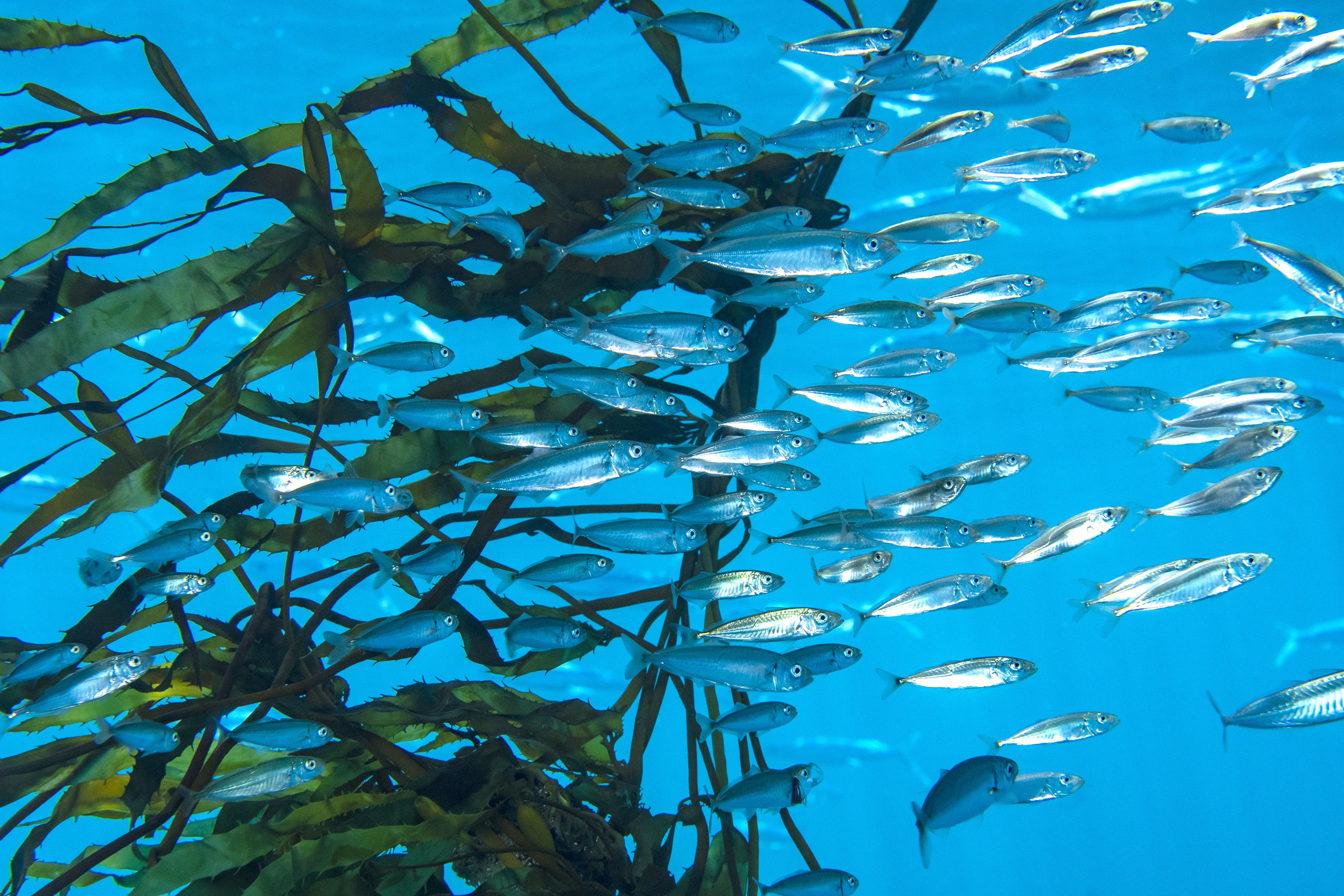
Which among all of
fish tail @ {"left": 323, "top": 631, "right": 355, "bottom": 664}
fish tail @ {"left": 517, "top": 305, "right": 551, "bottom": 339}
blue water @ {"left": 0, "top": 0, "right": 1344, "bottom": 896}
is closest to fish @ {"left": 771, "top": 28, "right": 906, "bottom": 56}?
fish tail @ {"left": 517, "top": 305, "right": 551, "bottom": 339}

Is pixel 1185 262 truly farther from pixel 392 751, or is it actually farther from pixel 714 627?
pixel 392 751

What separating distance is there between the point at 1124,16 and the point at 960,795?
4974 mm

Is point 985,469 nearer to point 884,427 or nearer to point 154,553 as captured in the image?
point 884,427

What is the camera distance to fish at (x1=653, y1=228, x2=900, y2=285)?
3.14 metres

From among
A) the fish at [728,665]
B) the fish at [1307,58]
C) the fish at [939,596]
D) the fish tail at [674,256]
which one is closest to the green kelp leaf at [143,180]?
the fish tail at [674,256]

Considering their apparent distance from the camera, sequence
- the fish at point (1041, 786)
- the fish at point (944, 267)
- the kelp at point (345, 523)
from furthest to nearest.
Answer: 1. the fish at point (944, 267)
2. the fish at point (1041, 786)
3. the kelp at point (345, 523)

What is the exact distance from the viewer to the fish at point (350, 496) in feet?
9.12

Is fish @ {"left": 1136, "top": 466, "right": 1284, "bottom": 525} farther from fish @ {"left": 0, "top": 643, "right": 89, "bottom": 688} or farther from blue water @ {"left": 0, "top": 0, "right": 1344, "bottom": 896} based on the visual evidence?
fish @ {"left": 0, "top": 643, "right": 89, "bottom": 688}

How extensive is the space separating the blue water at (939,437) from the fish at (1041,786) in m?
0.98

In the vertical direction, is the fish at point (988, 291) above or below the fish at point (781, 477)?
above

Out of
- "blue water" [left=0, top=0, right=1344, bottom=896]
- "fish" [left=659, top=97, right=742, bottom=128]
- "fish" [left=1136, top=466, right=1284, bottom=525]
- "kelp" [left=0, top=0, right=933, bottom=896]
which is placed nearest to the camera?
"kelp" [left=0, top=0, right=933, bottom=896]

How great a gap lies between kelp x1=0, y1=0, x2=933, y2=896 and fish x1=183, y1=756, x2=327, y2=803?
0.32 feet

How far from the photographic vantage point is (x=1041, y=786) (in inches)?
162

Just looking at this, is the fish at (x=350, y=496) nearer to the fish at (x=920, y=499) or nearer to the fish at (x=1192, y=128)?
the fish at (x=920, y=499)
